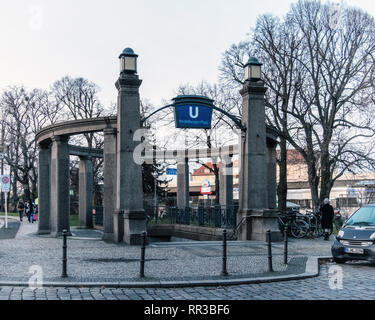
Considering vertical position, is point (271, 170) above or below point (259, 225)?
above

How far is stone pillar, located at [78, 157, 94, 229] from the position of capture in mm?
26781

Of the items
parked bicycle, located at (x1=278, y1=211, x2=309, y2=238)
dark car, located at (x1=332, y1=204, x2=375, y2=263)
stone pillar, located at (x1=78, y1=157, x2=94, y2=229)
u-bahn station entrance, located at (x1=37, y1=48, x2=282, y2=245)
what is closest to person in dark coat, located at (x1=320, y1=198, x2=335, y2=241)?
parked bicycle, located at (x1=278, y1=211, x2=309, y2=238)

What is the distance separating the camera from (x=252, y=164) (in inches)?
711

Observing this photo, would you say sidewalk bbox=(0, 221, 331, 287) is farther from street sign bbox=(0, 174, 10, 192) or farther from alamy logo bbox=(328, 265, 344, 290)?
street sign bbox=(0, 174, 10, 192)

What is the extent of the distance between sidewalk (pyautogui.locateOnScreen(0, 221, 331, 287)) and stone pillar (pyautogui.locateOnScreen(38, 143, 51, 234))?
5.13 meters

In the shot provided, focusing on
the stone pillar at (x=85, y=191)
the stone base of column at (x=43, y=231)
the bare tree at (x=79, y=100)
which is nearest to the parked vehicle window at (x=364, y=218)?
the stone base of column at (x=43, y=231)

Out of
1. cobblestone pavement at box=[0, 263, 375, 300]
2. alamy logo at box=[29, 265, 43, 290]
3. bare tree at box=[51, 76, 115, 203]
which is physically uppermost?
bare tree at box=[51, 76, 115, 203]

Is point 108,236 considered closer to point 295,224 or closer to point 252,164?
point 252,164

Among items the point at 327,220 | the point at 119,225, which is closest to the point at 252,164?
the point at 327,220

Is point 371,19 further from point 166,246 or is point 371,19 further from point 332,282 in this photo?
point 332,282

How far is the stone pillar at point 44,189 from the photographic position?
72.5 ft

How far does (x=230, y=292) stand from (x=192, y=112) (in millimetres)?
9717
